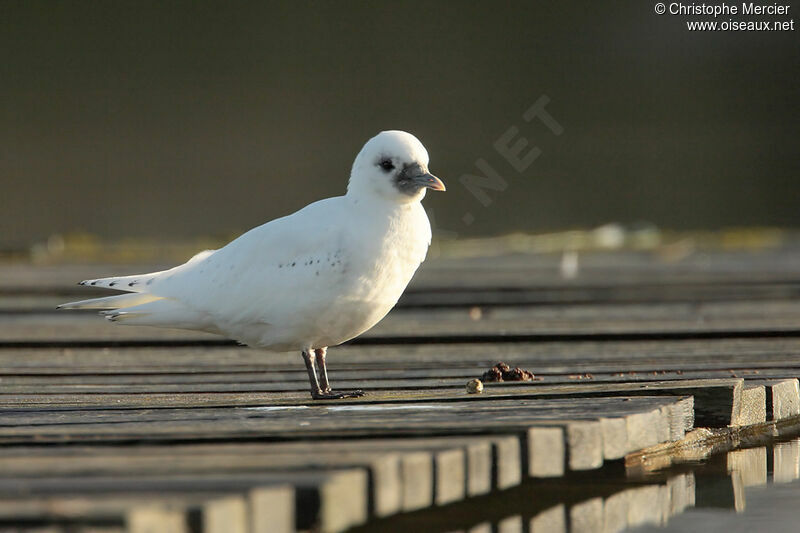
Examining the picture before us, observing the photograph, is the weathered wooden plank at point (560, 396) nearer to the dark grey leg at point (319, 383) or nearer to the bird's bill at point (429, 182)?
the dark grey leg at point (319, 383)

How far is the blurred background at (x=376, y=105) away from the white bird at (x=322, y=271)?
315 inches

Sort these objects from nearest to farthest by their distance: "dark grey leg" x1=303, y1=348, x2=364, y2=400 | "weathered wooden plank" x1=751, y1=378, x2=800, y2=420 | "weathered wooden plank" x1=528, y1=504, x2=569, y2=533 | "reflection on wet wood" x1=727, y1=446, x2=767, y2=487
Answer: "weathered wooden plank" x1=528, y1=504, x2=569, y2=533
"reflection on wet wood" x1=727, y1=446, x2=767, y2=487
"dark grey leg" x1=303, y1=348, x2=364, y2=400
"weathered wooden plank" x1=751, y1=378, x2=800, y2=420

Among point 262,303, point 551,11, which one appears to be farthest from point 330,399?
point 551,11

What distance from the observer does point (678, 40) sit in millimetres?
14062

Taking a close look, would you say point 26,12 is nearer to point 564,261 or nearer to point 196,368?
point 564,261

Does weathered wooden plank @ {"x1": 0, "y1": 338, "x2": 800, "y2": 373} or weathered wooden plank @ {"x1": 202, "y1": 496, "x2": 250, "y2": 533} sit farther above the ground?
weathered wooden plank @ {"x1": 0, "y1": 338, "x2": 800, "y2": 373}

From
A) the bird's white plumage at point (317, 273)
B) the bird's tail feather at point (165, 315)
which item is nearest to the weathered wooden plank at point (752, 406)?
the bird's white plumage at point (317, 273)

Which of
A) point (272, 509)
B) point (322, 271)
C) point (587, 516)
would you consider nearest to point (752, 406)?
point (587, 516)

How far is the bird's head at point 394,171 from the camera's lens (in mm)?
4062

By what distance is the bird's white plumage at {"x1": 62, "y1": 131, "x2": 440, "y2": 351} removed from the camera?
13.0 ft

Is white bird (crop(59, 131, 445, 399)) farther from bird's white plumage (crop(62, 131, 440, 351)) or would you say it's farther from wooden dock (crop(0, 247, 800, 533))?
wooden dock (crop(0, 247, 800, 533))

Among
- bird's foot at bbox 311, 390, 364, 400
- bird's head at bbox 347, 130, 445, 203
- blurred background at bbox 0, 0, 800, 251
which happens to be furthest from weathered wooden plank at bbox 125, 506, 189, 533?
blurred background at bbox 0, 0, 800, 251

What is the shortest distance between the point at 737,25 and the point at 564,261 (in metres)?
5.39

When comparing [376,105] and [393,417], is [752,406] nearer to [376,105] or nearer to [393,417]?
[393,417]
